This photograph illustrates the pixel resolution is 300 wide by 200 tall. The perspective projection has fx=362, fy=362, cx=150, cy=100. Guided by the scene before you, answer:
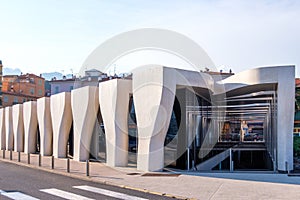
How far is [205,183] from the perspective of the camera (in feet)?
42.3

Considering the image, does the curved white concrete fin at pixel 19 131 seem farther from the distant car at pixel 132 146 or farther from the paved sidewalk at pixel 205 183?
the paved sidewalk at pixel 205 183

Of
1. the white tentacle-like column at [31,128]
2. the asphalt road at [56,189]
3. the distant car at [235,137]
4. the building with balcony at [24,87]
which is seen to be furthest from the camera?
the building with balcony at [24,87]

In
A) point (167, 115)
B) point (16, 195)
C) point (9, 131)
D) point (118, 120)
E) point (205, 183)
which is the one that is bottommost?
point (16, 195)

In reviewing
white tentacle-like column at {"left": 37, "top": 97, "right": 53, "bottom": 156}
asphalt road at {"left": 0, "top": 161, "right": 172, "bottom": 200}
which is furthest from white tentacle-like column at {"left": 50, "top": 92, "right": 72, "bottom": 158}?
asphalt road at {"left": 0, "top": 161, "right": 172, "bottom": 200}

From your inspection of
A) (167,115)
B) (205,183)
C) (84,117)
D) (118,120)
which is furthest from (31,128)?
(205,183)

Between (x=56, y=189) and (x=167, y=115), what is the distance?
20.4 ft

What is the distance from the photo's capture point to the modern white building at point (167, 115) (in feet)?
53.2

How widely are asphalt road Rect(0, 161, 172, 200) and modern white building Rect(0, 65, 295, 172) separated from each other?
13.2ft

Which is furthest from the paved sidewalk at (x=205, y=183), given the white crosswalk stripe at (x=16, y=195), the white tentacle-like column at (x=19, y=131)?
the white tentacle-like column at (x=19, y=131)

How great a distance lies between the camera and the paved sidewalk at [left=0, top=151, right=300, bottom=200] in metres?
11.0

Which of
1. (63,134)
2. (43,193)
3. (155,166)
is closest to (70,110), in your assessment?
(63,134)

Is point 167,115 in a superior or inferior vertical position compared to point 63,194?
superior

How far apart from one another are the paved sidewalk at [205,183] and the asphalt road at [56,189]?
0.63 m

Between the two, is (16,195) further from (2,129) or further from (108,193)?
(2,129)
